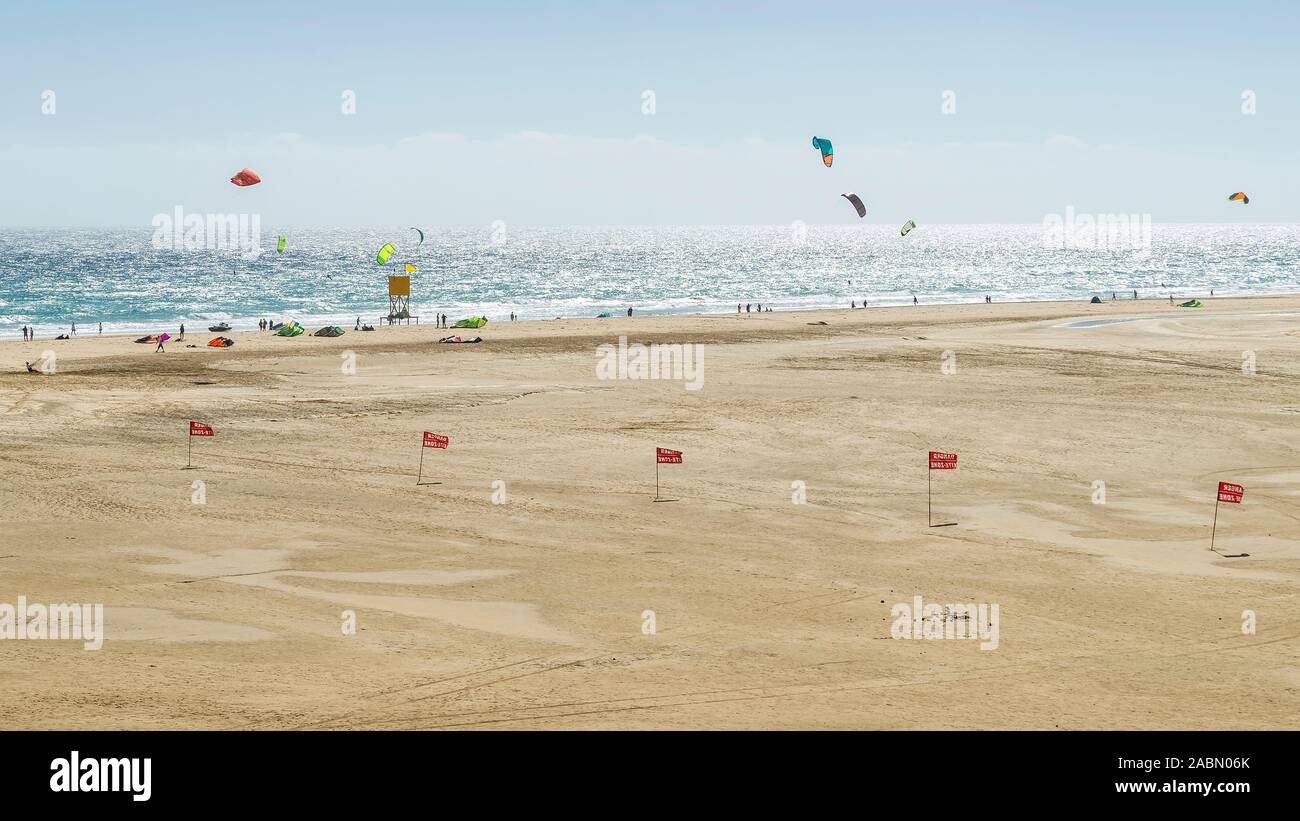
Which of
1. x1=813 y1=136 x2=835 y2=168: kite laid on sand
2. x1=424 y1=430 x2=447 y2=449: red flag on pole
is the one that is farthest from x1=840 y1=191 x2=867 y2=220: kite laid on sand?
x1=424 y1=430 x2=447 y2=449: red flag on pole

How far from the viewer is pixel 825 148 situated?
45.2 metres

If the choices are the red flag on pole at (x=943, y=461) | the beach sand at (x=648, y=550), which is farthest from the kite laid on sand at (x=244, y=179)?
the red flag on pole at (x=943, y=461)

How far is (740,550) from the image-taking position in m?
20.1

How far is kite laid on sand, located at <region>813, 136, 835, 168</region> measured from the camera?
4478 cm

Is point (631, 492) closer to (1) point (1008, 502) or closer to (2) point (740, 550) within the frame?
(2) point (740, 550)

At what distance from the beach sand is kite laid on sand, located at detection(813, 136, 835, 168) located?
9.36 meters

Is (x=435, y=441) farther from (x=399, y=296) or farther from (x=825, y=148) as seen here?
(x=399, y=296)

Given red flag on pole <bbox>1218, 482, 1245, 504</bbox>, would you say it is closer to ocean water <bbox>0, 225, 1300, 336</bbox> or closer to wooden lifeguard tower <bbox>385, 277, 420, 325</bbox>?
wooden lifeguard tower <bbox>385, 277, 420, 325</bbox>

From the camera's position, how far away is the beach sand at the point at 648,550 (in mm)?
13422

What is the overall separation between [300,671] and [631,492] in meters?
11.1

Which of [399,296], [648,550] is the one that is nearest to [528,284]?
[399,296]

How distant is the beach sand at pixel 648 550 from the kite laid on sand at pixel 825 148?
369 inches

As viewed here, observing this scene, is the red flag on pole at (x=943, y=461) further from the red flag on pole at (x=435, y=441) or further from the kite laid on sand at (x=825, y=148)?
the kite laid on sand at (x=825, y=148)

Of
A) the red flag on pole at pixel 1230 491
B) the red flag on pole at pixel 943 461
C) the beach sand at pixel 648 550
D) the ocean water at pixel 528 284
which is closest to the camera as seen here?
the beach sand at pixel 648 550
